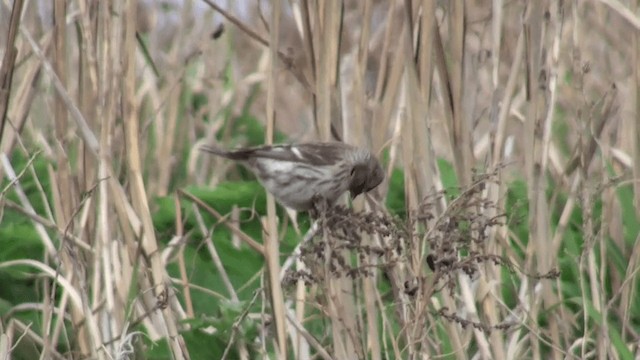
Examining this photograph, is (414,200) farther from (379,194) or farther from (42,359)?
(42,359)

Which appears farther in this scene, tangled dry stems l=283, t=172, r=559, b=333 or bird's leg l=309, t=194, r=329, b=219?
bird's leg l=309, t=194, r=329, b=219

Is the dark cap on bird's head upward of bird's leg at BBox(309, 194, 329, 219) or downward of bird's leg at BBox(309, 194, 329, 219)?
upward

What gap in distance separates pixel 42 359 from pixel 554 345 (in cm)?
101

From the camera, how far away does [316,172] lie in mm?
2684

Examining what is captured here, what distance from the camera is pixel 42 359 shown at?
8.41 ft

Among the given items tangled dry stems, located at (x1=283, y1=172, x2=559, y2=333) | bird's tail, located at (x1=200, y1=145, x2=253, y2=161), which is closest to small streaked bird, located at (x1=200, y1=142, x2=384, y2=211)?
bird's tail, located at (x1=200, y1=145, x2=253, y2=161)

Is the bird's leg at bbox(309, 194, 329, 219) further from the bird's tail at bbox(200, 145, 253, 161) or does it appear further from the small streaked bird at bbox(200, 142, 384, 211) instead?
the bird's tail at bbox(200, 145, 253, 161)

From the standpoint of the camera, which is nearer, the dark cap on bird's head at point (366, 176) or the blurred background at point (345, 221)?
the blurred background at point (345, 221)

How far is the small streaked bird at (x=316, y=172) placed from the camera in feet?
8.47

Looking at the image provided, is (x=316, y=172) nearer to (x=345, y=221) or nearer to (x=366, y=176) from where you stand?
(x=366, y=176)

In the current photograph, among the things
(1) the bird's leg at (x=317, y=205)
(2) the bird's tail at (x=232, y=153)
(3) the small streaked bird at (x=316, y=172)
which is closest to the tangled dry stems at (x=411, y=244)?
(1) the bird's leg at (x=317, y=205)

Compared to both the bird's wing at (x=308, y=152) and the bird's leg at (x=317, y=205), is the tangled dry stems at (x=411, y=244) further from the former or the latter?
the bird's wing at (x=308, y=152)

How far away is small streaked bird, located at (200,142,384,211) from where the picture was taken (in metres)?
2.58

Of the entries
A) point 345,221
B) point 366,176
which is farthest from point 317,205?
point 345,221
